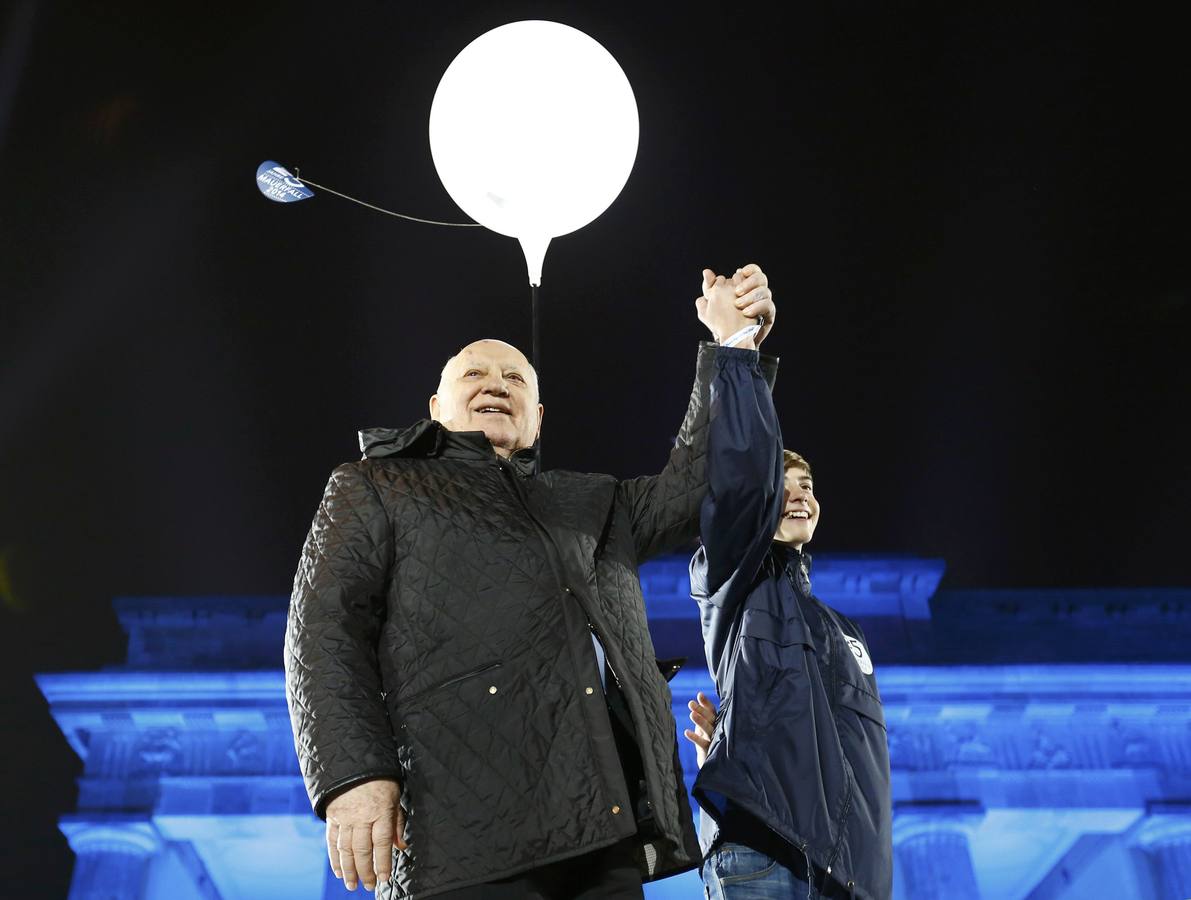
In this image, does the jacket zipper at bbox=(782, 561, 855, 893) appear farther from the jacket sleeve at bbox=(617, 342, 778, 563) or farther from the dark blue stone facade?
the dark blue stone facade

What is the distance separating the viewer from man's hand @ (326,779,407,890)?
1949mm

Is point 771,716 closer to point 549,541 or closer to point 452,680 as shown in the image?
point 549,541

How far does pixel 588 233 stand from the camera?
12883 millimetres

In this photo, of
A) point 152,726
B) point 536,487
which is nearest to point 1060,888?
point 152,726

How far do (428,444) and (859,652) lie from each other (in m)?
1.47

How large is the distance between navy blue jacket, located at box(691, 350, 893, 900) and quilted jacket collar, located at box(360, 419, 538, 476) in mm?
518

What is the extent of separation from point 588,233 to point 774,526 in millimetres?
10628

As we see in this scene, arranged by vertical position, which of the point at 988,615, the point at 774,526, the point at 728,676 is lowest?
the point at 988,615

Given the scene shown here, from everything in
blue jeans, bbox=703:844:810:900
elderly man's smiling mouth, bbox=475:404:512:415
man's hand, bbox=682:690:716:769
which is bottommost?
blue jeans, bbox=703:844:810:900

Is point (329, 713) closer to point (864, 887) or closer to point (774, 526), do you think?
point (774, 526)

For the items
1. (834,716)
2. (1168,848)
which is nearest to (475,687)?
(834,716)

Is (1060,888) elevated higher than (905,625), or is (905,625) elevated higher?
(905,625)

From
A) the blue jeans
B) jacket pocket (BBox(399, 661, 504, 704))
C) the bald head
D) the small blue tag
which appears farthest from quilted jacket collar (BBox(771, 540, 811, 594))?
the small blue tag

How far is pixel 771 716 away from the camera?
280cm
